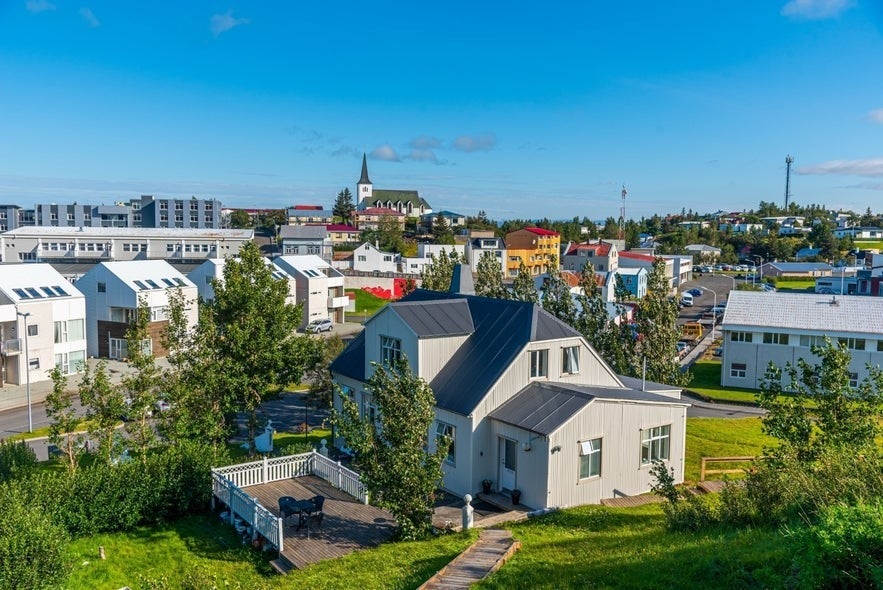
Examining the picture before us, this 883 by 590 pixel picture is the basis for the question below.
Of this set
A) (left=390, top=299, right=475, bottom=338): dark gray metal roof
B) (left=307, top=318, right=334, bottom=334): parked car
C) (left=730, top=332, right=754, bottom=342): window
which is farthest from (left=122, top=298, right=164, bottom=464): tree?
(left=307, top=318, right=334, bottom=334): parked car

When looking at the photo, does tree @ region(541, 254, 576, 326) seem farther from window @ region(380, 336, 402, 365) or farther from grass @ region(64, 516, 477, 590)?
grass @ region(64, 516, 477, 590)

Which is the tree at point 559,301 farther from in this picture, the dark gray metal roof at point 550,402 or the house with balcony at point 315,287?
the house with balcony at point 315,287

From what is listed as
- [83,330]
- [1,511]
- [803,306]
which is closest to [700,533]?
[1,511]

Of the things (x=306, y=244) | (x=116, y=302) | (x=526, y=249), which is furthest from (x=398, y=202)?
(x=116, y=302)

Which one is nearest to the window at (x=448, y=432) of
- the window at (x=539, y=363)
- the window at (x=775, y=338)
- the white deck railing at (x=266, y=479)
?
the white deck railing at (x=266, y=479)

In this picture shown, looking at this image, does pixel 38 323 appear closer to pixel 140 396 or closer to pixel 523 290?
pixel 140 396

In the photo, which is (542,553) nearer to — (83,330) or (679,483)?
(679,483)
